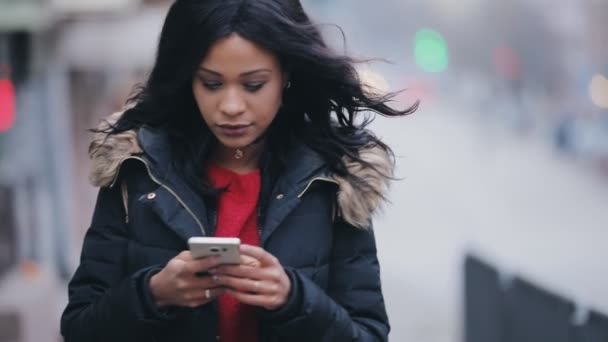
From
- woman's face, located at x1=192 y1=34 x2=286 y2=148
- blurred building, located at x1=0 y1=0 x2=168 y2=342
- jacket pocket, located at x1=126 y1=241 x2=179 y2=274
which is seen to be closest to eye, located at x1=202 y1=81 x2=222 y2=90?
woman's face, located at x1=192 y1=34 x2=286 y2=148

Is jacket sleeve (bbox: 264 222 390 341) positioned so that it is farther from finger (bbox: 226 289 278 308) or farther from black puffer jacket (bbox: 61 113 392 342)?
finger (bbox: 226 289 278 308)

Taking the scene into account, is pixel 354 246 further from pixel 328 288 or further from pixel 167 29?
pixel 167 29

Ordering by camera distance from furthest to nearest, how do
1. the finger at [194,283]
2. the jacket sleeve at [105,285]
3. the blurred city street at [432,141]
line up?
the blurred city street at [432,141], the jacket sleeve at [105,285], the finger at [194,283]

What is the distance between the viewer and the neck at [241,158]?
8.02 ft

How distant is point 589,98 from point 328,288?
69.4 ft

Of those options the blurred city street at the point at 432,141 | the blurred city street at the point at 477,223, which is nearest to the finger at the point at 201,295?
the blurred city street at the point at 432,141

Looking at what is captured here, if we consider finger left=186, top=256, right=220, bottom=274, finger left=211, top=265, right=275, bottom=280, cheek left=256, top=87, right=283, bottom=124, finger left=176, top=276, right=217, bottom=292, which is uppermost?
cheek left=256, top=87, right=283, bottom=124

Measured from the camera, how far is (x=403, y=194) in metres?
18.8

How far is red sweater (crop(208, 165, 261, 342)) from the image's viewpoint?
2291mm

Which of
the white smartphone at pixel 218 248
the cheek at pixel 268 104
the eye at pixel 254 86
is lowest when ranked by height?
the white smartphone at pixel 218 248

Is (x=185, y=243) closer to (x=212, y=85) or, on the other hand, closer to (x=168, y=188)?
(x=168, y=188)

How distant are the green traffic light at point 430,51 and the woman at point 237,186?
27091 millimetres

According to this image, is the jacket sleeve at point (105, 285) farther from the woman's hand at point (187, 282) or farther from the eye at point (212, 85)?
the eye at point (212, 85)

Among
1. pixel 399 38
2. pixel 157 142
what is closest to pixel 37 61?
pixel 157 142
